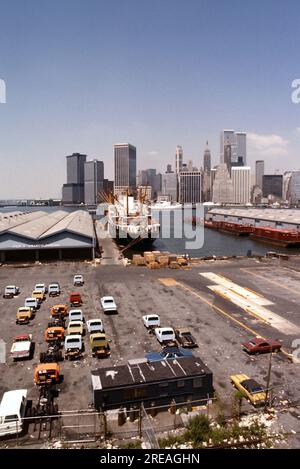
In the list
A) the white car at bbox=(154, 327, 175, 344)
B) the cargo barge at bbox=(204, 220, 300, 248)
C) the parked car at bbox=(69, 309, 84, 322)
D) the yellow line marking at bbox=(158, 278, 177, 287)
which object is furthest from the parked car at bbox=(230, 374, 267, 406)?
the cargo barge at bbox=(204, 220, 300, 248)

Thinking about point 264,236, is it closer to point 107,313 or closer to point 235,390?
point 107,313

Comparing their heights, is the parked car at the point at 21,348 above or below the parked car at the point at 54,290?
below

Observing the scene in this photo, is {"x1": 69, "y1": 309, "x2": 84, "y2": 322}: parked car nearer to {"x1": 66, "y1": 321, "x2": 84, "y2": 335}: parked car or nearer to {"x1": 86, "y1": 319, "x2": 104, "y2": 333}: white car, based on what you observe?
{"x1": 66, "y1": 321, "x2": 84, "y2": 335}: parked car

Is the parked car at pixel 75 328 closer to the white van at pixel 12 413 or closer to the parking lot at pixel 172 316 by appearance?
the parking lot at pixel 172 316

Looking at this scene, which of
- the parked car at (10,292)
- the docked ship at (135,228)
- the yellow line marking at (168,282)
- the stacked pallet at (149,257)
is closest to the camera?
the parked car at (10,292)

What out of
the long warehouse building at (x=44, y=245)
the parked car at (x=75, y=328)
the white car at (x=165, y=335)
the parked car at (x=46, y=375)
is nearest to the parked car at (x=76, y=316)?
the parked car at (x=75, y=328)
